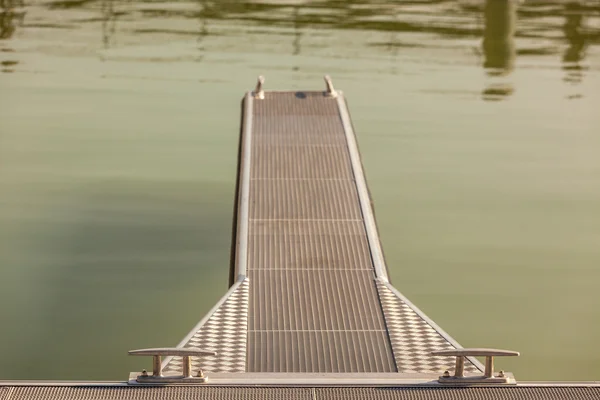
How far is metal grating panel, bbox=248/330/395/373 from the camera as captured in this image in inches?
176

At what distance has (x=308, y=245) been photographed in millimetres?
5961

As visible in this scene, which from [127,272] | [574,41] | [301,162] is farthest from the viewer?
[574,41]

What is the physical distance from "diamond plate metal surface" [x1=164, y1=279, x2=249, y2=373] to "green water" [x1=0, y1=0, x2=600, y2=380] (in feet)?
2.25

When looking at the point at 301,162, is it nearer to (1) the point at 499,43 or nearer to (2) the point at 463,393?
(2) the point at 463,393

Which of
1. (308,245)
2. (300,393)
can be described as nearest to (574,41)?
(308,245)

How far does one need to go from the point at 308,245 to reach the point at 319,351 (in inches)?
55.2

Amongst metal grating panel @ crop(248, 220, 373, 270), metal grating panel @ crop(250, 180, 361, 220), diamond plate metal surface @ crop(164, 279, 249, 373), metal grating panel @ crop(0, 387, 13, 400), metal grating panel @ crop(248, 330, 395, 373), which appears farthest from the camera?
metal grating panel @ crop(250, 180, 361, 220)

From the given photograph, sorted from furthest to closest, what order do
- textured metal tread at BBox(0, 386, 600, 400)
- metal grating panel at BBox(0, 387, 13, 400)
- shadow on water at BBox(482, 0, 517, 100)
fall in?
shadow on water at BBox(482, 0, 517, 100)
textured metal tread at BBox(0, 386, 600, 400)
metal grating panel at BBox(0, 387, 13, 400)

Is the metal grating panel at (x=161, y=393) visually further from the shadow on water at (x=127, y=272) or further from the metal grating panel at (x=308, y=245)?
the metal grating panel at (x=308, y=245)

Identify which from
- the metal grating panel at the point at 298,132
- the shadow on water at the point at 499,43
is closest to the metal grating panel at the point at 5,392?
the metal grating panel at the point at 298,132

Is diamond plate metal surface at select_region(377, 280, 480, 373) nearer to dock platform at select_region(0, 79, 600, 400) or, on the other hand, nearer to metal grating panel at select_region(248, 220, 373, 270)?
dock platform at select_region(0, 79, 600, 400)

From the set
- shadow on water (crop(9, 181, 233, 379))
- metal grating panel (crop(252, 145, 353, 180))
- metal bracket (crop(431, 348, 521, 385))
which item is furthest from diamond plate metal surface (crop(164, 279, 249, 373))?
metal grating panel (crop(252, 145, 353, 180))

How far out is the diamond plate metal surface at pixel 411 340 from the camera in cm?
443

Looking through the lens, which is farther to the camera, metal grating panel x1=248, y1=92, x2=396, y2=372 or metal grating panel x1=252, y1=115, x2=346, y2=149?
metal grating panel x1=252, y1=115, x2=346, y2=149
